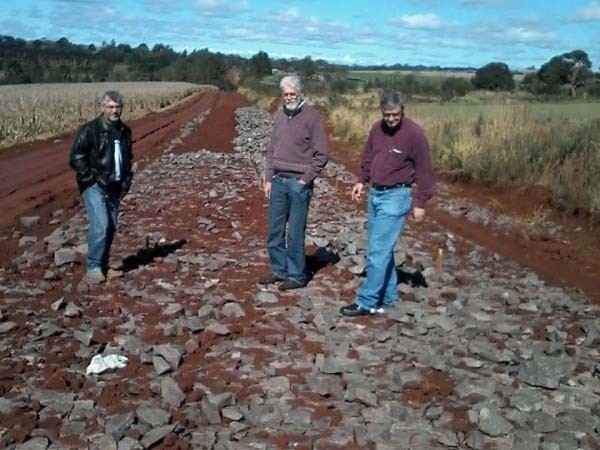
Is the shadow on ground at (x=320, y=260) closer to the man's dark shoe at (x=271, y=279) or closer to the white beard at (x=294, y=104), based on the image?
the man's dark shoe at (x=271, y=279)

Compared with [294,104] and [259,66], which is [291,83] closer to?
[294,104]

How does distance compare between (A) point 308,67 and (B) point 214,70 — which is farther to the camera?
(B) point 214,70

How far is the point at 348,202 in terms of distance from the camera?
15234 millimetres

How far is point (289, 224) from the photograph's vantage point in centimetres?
869

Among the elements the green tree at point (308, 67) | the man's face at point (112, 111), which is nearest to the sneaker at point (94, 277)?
the man's face at point (112, 111)

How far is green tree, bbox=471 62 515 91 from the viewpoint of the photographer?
6981 centimetres

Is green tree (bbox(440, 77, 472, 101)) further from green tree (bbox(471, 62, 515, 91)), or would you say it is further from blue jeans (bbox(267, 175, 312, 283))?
blue jeans (bbox(267, 175, 312, 283))

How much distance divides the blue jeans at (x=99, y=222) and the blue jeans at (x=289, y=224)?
1798mm

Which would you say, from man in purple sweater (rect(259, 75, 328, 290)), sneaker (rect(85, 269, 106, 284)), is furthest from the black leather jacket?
man in purple sweater (rect(259, 75, 328, 290))

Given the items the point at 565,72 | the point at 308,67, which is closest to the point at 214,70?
the point at 308,67

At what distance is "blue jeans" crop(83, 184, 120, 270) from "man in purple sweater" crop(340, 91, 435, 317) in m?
2.79

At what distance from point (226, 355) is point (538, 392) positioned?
251 cm

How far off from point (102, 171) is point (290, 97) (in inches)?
87.9

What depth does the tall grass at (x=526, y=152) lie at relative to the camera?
14633 mm
